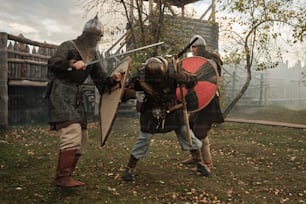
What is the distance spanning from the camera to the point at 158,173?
14.1 feet

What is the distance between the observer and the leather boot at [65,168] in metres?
3.16

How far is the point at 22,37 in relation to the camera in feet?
26.7

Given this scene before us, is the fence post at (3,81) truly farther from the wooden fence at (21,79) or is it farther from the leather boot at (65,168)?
the leather boot at (65,168)

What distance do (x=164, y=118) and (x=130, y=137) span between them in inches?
140

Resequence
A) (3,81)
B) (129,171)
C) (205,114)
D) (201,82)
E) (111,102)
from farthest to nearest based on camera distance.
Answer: (3,81) → (205,114) → (201,82) → (129,171) → (111,102)

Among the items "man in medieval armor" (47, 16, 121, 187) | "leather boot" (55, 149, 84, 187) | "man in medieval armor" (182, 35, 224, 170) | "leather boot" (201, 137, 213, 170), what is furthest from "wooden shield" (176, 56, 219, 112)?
"leather boot" (55, 149, 84, 187)

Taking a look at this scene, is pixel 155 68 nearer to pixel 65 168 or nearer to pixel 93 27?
pixel 93 27

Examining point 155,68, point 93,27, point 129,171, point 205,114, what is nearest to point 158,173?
point 129,171

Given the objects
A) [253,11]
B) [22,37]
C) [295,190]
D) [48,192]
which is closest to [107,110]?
[48,192]

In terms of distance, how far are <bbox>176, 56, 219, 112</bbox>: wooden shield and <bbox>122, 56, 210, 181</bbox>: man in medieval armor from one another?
295 mm

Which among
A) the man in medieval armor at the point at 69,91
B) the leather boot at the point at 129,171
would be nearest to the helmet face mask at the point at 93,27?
the man in medieval armor at the point at 69,91

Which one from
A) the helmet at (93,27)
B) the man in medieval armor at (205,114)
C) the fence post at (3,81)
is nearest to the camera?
the helmet at (93,27)

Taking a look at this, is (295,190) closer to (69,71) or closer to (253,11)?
(69,71)

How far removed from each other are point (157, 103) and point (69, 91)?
97 centimetres
